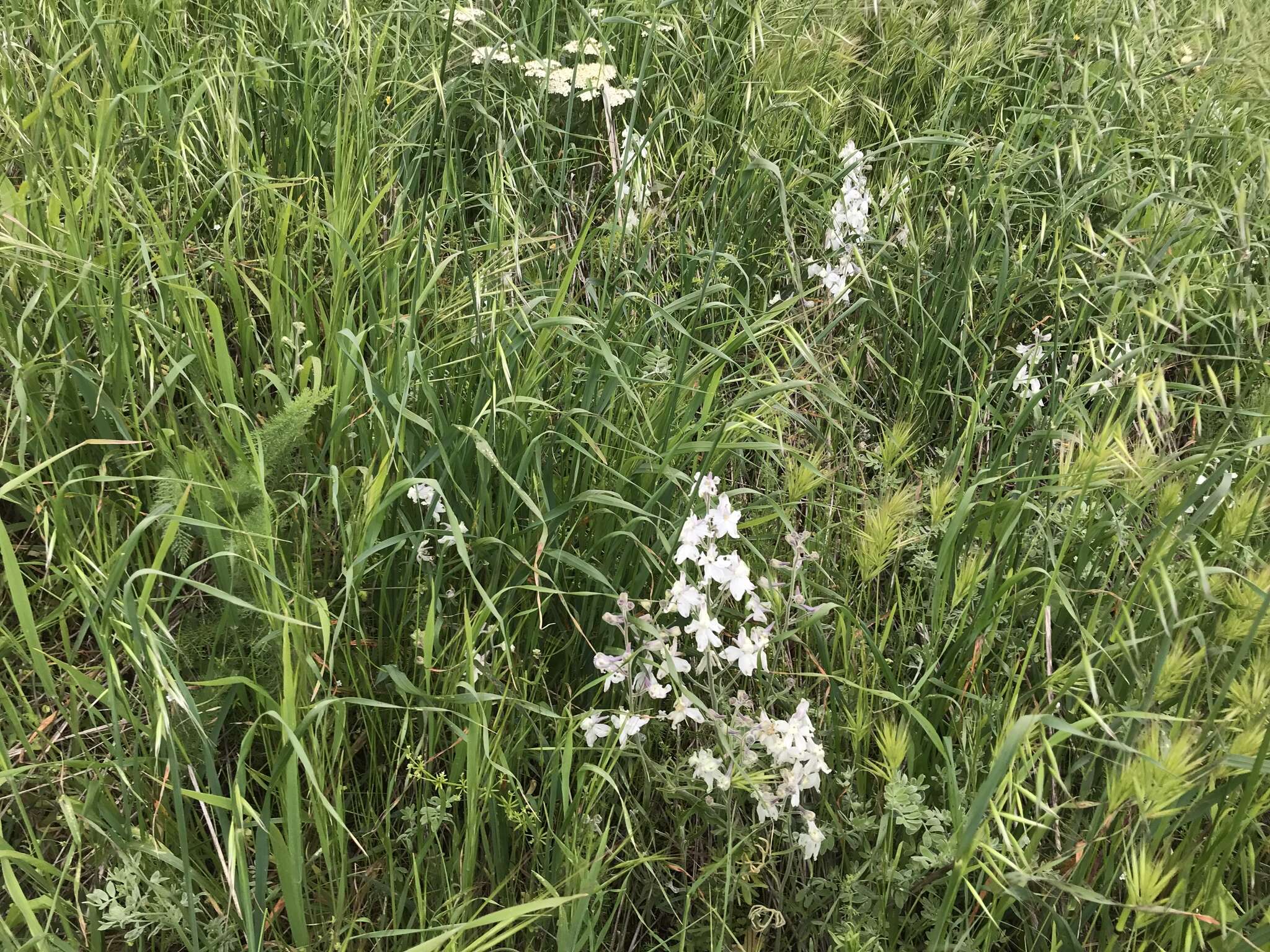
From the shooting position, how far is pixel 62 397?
1.58 metres

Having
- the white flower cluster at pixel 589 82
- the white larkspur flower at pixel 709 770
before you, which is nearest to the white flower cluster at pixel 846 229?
the white flower cluster at pixel 589 82

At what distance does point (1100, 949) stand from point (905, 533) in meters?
0.68

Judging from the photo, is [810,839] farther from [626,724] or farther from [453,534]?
[453,534]

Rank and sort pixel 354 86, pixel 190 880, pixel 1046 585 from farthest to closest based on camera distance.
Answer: pixel 354 86
pixel 1046 585
pixel 190 880

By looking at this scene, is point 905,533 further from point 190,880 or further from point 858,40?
point 858,40

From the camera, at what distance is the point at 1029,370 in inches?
76.7

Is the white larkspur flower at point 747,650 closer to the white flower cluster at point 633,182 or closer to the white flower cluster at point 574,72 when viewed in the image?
the white flower cluster at point 633,182

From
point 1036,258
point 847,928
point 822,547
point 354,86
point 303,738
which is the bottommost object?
point 847,928

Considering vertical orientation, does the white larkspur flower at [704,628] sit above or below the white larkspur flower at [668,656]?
above

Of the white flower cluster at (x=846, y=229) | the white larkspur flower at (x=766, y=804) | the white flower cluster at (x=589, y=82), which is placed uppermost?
the white flower cluster at (x=589, y=82)

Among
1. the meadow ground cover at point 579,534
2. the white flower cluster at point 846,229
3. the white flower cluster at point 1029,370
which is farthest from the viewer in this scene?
the white flower cluster at point 846,229

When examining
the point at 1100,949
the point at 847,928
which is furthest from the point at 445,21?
the point at 1100,949

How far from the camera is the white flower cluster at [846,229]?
2.09 m

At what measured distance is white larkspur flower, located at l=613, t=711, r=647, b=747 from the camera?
1.33 m
